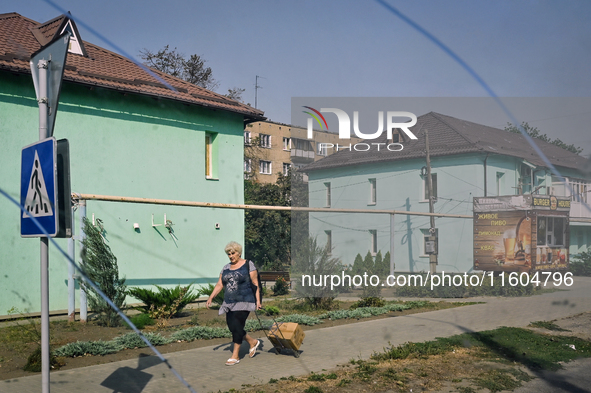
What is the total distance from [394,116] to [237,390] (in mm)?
16043

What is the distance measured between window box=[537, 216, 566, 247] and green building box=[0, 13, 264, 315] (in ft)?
34.5

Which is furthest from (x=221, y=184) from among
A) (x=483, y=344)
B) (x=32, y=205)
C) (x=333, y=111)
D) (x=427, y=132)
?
(x=32, y=205)

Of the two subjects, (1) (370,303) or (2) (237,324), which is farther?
(1) (370,303)

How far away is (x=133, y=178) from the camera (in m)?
15.5

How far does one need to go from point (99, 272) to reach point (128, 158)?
4.96m

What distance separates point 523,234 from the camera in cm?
1931

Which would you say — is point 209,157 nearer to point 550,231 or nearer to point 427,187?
point 427,187

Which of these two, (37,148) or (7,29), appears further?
(7,29)

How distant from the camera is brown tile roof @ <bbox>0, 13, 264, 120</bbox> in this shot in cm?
1384

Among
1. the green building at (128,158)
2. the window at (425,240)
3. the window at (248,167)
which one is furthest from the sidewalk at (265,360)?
the window at (248,167)

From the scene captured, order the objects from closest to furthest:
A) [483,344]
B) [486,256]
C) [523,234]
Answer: [483,344], [523,234], [486,256]

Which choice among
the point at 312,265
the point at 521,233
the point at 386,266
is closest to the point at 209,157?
the point at 312,265

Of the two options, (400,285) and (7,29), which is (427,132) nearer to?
(400,285)

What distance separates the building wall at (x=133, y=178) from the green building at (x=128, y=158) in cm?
3
